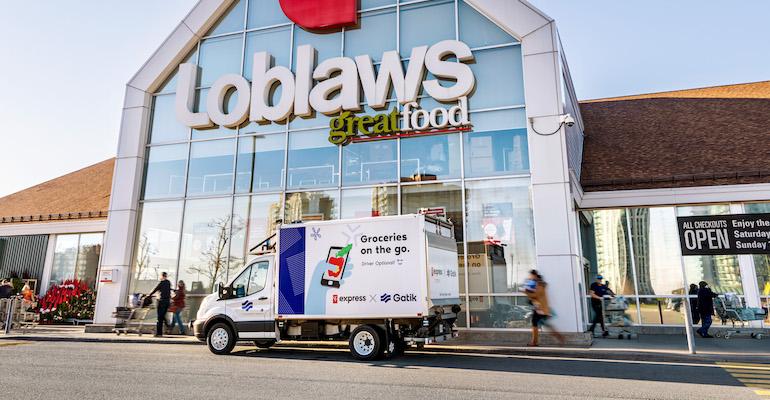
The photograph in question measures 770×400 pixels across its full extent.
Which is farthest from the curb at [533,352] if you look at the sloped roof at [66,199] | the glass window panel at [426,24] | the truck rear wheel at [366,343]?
the glass window panel at [426,24]

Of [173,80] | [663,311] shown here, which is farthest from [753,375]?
[173,80]

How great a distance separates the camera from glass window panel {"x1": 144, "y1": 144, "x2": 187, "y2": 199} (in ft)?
55.4

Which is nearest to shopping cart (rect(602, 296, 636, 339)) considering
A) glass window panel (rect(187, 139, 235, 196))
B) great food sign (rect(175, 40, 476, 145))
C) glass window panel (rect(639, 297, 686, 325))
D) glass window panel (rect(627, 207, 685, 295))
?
glass window panel (rect(639, 297, 686, 325))

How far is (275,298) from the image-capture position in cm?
1089

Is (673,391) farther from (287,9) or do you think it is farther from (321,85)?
(287,9)

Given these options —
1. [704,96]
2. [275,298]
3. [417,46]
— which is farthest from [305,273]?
[704,96]

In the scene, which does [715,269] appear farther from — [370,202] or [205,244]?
[205,244]

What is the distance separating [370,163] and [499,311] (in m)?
5.63

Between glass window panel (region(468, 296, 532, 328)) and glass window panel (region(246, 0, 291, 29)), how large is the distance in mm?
11545

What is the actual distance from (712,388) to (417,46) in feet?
38.3

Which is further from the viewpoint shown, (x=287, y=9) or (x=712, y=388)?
(x=287, y=9)

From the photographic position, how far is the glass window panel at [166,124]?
17344mm

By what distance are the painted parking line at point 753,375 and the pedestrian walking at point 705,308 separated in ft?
16.3

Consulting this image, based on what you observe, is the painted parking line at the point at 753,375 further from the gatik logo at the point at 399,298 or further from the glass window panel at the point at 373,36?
the glass window panel at the point at 373,36
